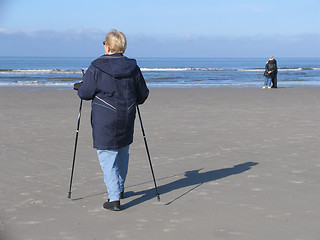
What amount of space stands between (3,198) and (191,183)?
7.12ft

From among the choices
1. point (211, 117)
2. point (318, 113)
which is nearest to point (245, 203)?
point (211, 117)

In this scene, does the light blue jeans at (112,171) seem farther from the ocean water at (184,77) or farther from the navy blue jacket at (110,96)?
the ocean water at (184,77)

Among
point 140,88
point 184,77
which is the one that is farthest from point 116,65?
point 184,77

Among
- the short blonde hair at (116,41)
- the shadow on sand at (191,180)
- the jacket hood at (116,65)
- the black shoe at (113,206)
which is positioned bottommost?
the shadow on sand at (191,180)

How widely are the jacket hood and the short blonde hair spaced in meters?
0.06

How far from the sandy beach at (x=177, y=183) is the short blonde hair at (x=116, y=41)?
1608 millimetres

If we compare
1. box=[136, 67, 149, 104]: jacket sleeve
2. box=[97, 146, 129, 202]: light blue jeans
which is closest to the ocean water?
box=[136, 67, 149, 104]: jacket sleeve

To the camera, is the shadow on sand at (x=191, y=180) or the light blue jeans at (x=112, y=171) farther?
the shadow on sand at (x=191, y=180)

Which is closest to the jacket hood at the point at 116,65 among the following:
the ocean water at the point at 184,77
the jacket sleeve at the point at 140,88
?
the jacket sleeve at the point at 140,88

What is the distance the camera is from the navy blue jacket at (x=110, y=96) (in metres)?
4.51

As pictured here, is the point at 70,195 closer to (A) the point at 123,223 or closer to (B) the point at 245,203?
(A) the point at 123,223

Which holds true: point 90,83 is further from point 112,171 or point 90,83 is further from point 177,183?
point 177,183

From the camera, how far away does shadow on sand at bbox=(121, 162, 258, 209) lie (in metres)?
5.19

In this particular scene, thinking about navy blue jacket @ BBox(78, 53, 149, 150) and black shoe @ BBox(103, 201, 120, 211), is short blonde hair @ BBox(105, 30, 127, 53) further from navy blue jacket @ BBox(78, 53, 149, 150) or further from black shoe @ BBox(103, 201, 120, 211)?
black shoe @ BBox(103, 201, 120, 211)
